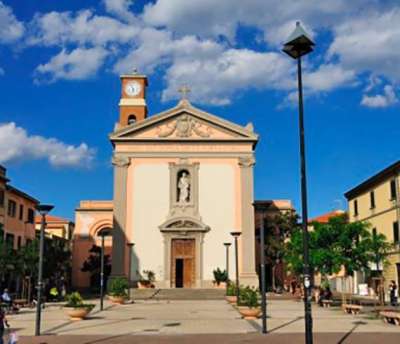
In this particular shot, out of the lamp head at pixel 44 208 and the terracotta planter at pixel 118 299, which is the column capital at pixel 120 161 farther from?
the lamp head at pixel 44 208

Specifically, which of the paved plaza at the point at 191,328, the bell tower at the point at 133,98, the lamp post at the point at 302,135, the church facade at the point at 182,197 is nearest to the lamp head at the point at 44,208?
the paved plaza at the point at 191,328

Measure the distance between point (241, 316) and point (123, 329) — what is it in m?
6.84

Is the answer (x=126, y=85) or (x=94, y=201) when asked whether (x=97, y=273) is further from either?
(x=126, y=85)

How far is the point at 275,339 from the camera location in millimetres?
16516

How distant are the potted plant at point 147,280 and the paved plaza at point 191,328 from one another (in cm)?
1667

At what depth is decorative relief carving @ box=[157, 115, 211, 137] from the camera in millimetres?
46281

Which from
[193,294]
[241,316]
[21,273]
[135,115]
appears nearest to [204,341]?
[241,316]

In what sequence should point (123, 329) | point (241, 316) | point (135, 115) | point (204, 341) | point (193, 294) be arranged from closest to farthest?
point (204, 341) → point (123, 329) → point (241, 316) → point (193, 294) → point (135, 115)

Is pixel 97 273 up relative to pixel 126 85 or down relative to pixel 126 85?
down

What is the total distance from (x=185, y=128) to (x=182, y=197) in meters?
5.74

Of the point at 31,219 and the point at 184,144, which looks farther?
the point at 31,219

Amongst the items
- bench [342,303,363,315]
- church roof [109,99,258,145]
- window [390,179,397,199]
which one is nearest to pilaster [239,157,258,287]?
church roof [109,99,258,145]

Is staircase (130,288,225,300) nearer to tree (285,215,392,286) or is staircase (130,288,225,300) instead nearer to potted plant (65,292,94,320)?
tree (285,215,392,286)

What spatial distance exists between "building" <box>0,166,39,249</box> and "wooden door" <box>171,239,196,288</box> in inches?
456
